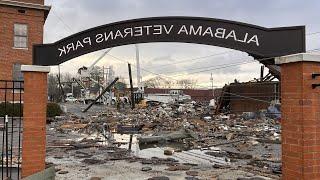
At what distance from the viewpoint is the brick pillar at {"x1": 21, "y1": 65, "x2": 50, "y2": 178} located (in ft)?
24.9

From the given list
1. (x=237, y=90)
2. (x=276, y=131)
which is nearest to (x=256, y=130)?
(x=276, y=131)

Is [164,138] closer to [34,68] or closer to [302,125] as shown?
[34,68]

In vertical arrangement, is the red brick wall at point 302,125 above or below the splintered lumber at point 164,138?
above

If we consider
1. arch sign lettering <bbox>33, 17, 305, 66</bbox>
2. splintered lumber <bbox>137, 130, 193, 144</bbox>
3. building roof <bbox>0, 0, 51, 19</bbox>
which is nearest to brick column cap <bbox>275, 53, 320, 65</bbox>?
arch sign lettering <bbox>33, 17, 305, 66</bbox>

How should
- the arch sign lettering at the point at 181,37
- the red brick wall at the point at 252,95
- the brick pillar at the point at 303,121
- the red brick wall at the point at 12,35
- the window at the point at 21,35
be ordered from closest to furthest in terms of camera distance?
the brick pillar at the point at 303,121 < the arch sign lettering at the point at 181,37 < the red brick wall at the point at 252,95 < the red brick wall at the point at 12,35 < the window at the point at 21,35

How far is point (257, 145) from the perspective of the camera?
16672 mm

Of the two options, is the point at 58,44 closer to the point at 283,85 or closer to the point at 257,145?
the point at 283,85

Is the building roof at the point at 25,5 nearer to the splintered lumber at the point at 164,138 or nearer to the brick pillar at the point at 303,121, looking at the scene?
the splintered lumber at the point at 164,138

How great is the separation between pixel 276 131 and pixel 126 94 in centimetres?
5090

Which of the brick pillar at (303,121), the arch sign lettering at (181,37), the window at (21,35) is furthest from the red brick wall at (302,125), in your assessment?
the window at (21,35)

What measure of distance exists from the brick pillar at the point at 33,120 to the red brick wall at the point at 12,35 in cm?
2608

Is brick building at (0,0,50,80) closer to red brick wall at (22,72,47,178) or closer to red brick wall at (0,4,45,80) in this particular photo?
red brick wall at (0,4,45,80)

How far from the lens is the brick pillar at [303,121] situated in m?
6.22

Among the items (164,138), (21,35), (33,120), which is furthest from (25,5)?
(33,120)
